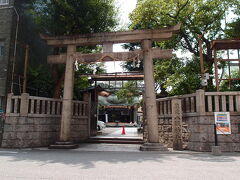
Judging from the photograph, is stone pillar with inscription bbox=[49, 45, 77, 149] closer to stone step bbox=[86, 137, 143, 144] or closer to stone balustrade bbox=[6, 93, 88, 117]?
stone balustrade bbox=[6, 93, 88, 117]

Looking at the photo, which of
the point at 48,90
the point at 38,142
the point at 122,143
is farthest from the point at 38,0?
the point at 122,143

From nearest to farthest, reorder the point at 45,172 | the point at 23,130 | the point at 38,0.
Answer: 1. the point at 45,172
2. the point at 23,130
3. the point at 38,0

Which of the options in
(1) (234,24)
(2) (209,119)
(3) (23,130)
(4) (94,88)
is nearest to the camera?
(2) (209,119)

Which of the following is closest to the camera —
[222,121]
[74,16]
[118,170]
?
[118,170]

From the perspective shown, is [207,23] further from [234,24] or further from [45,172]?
[45,172]

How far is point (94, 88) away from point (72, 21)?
18.4 feet

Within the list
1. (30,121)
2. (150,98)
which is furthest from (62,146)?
(150,98)

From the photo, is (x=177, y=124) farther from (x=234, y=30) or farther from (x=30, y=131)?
(x=234, y=30)

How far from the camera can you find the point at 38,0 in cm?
1531

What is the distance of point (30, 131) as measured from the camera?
11.1 meters

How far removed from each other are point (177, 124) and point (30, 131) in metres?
7.84

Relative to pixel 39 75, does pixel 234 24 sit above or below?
above

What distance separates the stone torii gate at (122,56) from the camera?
10.2 meters

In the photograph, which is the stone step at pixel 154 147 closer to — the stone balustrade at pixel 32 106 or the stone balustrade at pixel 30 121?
the stone balustrade at pixel 30 121
